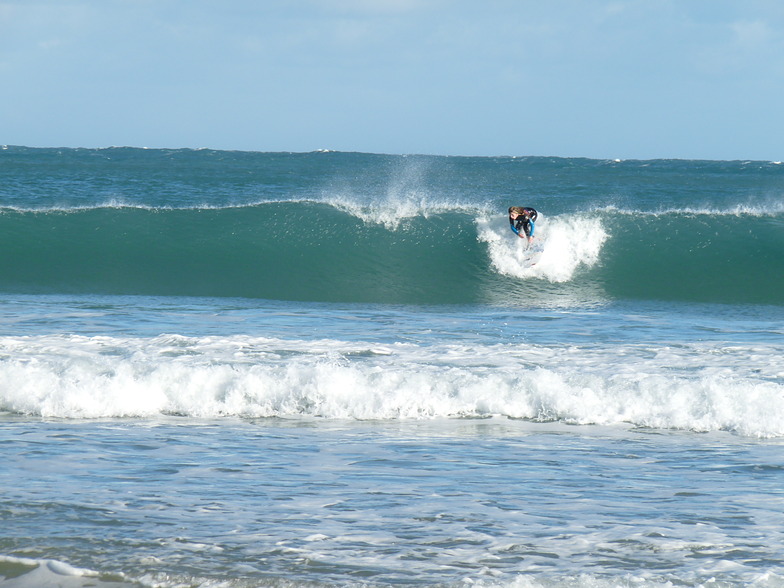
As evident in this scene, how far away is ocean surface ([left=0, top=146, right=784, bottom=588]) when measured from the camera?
3814 mm

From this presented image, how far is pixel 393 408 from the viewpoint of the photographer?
7.02 meters

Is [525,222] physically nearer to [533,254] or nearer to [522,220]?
[522,220]

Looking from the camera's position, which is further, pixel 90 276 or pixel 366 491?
pixel 90 276

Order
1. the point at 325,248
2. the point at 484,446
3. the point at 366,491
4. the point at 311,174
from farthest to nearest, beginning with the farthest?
the point at 311,174 → the point at 325,248 → the point at 484,446 → the point at 366,491

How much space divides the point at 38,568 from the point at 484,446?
9.98 feet

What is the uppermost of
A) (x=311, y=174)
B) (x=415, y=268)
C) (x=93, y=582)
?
(x=311, y=174)

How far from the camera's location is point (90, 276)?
50.1 ft

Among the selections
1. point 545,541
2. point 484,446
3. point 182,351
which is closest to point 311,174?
point 182,351

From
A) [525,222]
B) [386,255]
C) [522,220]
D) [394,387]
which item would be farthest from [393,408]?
[386,255]

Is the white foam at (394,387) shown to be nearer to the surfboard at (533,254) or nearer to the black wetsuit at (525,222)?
the surfboard at (533,254)

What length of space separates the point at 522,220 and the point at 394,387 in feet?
30.3

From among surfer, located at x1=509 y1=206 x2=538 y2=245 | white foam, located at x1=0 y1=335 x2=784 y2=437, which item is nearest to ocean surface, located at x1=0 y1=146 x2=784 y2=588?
white foam, located at x1=0 y1=335 x2=784 y2=437

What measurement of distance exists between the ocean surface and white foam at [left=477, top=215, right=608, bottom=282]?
0.20 ft

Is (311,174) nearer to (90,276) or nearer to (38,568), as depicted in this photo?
(90,276)
